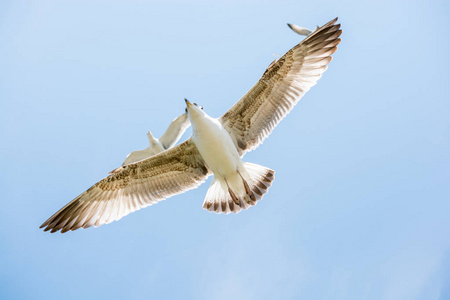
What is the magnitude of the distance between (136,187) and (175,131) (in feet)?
13.3

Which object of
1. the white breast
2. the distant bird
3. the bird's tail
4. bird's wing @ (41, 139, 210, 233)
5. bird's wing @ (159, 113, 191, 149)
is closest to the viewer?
the white breast

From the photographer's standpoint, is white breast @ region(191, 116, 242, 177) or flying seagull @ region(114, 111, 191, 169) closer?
white breast @ region(191, 116, 242, 177)

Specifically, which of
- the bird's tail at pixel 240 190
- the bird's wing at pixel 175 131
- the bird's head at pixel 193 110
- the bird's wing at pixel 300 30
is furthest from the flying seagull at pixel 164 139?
the bird's tail at pixel 240 190

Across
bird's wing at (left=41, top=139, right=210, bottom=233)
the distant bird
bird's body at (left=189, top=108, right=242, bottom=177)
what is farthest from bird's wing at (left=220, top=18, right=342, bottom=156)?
the distant bird

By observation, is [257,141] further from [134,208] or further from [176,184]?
[134,208]

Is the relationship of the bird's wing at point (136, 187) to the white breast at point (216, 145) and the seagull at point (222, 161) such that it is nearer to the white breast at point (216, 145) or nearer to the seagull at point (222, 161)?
the seagull at point (222, 161)

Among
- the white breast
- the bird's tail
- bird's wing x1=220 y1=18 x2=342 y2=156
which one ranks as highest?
bird's wing x1=220 y1=18 x2=342 y2=156

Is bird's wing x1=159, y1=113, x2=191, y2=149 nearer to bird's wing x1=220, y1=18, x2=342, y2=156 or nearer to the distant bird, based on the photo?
the distant bird

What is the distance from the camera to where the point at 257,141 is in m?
7.11

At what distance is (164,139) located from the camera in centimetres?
1144

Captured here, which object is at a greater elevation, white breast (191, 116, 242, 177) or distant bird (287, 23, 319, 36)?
distant bird (287, 23, 319, 36)

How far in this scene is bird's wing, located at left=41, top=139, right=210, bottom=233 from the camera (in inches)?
285

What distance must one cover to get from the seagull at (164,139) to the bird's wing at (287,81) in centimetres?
424

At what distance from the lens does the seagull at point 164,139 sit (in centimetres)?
1112
